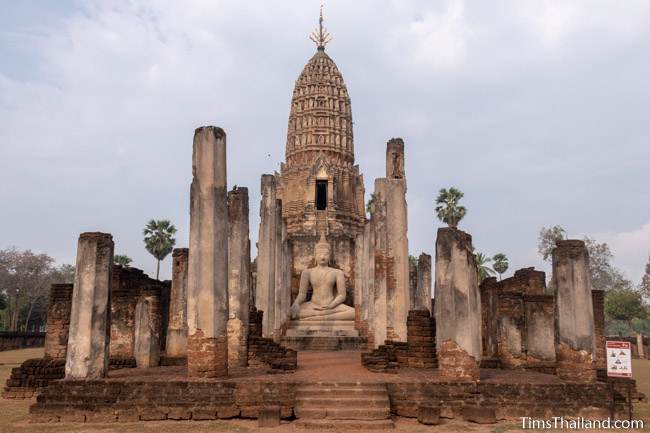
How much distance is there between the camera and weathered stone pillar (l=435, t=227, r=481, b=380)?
10.2 metres

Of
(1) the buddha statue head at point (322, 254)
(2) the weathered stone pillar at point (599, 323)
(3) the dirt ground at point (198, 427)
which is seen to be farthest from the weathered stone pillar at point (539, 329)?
(1) the buddha statue head at point (322, 254)

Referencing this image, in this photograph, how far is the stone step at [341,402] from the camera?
9172 mm

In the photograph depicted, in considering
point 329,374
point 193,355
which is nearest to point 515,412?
point 329,374

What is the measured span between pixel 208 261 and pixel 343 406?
370 centimetres

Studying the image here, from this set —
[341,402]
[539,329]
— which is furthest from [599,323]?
[341,402]

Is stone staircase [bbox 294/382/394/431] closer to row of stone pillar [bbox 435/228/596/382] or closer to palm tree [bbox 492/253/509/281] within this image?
row of stone pillar [bbox 435/228/596/382]

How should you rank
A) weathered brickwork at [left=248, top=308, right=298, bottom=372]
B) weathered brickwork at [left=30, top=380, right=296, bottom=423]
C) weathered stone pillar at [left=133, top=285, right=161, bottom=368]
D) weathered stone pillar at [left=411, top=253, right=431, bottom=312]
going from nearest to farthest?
weathered brickwork at [left=30, top=380, right=296, bottom=423] → weathered brickwork at [left=248, top=308, right=298, bottom=372] → weathered stone pillar at [left=133, top=285, right=161, bottom=368] → weathered stone pillar at [left=411, top=253, right=431, bottom=312]

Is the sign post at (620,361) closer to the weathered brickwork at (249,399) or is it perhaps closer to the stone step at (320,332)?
the weathered brickwork at (249,399)

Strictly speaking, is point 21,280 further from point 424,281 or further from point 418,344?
point 418,344

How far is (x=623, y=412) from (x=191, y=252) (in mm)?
8575

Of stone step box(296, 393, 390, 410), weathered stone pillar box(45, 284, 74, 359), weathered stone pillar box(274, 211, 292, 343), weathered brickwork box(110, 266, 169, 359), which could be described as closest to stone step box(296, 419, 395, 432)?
stone step box(296, 393, 390, 410)

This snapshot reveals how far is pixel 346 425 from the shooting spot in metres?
8.62

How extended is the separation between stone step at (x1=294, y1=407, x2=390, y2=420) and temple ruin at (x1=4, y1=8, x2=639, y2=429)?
23 millimetres

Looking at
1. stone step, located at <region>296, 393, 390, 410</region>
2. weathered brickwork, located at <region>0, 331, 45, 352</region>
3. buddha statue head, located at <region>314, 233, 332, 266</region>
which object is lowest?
weathered brickwork, located at <region>0, 331, 45, 352</region>
